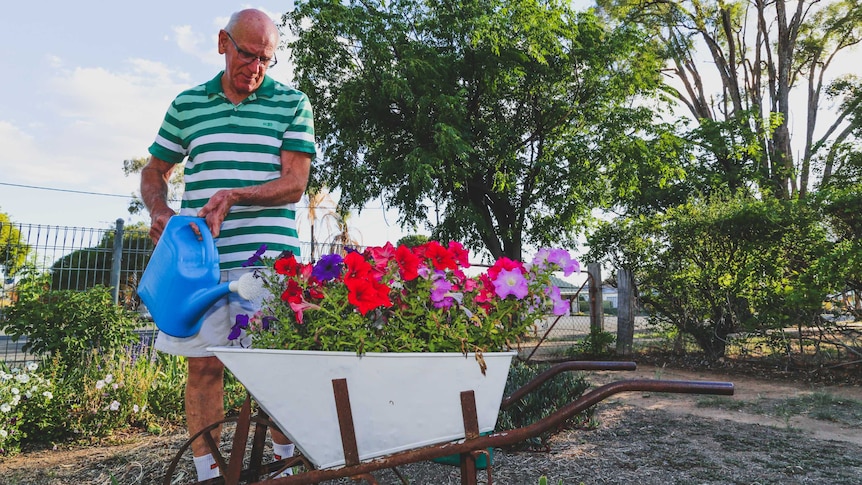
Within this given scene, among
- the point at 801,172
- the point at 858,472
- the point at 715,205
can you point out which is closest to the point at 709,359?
the point at 715,205

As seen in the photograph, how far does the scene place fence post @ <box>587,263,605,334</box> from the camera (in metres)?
8.27

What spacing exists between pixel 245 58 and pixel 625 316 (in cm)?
720

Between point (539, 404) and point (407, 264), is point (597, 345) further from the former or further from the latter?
point (407, 264)

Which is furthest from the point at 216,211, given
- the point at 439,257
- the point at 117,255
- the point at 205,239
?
the point at 117,255

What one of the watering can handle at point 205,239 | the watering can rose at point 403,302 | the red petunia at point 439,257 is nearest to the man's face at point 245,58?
the watering can handle at point 205,239

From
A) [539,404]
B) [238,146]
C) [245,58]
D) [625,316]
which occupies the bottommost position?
[539,404]

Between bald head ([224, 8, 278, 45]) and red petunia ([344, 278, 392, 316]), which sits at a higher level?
bald head ([224, 8, 278, 45])

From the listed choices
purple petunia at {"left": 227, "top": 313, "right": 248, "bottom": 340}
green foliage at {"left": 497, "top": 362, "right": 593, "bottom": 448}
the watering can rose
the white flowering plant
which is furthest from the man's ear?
the white flowering plant

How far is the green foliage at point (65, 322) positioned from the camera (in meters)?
3.85

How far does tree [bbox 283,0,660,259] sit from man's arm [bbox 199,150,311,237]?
7364 mm

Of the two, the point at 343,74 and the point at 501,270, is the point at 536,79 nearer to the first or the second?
the point at 343,74

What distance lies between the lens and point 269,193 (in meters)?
1.77

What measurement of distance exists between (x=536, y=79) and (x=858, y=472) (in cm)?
902

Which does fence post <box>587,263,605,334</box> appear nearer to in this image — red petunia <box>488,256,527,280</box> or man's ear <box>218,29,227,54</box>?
red petunia <box>488,256,527,280</box>
